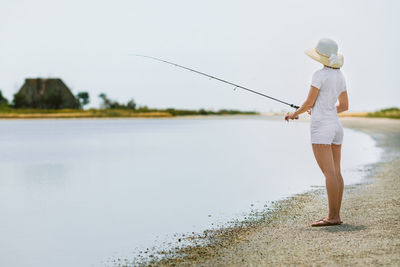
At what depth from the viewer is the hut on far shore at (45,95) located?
215 feet

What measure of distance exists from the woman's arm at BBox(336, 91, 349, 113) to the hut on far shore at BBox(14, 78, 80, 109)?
64225 mm

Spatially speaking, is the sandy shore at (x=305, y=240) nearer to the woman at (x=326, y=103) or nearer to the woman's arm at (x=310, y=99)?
the woman at (x=326, y=103)

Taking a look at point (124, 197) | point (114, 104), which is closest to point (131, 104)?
point (114, 104)

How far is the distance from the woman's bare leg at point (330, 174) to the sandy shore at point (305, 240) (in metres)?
0.17

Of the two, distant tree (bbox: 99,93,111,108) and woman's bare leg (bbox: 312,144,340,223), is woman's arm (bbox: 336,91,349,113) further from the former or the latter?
distant tree (bbox: 99,93,111,108)

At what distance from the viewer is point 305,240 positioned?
14.7ft

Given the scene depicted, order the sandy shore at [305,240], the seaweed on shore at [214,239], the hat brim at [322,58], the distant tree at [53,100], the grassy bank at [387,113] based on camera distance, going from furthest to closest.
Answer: the distant tree at [53,100], the grassy bank at [387,113], the hat brim at [322,58], the seaweed on shore at [214,239], the sandy shore at [305,240]

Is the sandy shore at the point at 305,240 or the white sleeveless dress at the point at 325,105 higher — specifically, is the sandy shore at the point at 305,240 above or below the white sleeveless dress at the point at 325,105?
below

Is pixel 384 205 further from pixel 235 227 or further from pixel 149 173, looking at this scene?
pixel 149 173

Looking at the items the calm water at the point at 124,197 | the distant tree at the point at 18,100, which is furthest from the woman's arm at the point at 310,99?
the distant tree at the point at 18,100

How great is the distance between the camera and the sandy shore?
3.91 m

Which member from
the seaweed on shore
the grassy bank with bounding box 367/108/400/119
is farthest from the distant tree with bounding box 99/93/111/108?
the seaweed on shore

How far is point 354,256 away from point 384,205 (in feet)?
7.76

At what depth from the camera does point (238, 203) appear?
7.47m
